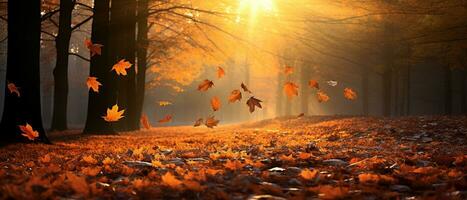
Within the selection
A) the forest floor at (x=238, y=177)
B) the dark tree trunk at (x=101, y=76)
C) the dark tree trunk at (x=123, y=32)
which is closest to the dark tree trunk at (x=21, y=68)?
the forest floor at (x=238, y=177)

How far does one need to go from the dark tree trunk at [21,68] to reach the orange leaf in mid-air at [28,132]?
145 millimetres

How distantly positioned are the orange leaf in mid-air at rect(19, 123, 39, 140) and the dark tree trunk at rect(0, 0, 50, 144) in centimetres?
15

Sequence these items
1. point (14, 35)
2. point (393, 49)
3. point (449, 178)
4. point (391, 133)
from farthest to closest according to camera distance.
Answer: point (393, 49), point (391, 133), point (14, 35), point (449, 178)

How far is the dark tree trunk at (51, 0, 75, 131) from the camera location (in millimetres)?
15695

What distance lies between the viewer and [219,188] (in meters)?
3.51

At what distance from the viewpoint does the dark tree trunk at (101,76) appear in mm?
10828

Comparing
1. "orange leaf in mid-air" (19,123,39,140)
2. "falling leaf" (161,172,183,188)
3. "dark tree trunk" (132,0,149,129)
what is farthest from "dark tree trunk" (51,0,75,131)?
"falling leaf" (161,172,183,188)

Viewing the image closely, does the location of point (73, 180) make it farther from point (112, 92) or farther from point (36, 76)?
point (112, 92)

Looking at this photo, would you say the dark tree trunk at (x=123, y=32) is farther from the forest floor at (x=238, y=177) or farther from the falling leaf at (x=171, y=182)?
the falling leaf at (x=171, y=182)

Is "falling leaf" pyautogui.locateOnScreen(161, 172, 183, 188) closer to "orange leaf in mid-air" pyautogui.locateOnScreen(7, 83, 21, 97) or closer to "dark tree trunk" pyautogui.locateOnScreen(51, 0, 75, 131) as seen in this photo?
"orange leaf in mid-air" pyautogui.locateOnScreen(7, 83, 21, 97)

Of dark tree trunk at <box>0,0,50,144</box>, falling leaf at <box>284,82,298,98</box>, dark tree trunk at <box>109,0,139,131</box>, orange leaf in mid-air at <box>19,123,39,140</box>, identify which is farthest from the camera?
dark tree trunk at <box>109,0,139,131</box>

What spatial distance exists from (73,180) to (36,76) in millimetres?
4957

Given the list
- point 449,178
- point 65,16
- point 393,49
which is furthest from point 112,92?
point 393,49

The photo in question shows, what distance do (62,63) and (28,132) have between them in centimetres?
922
